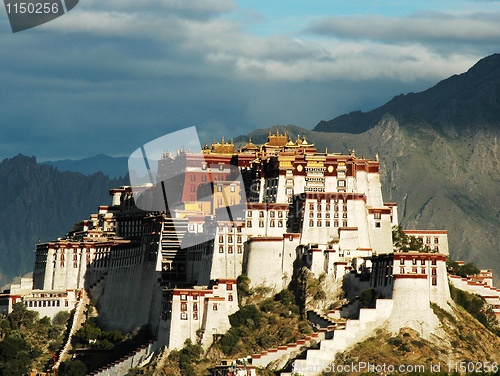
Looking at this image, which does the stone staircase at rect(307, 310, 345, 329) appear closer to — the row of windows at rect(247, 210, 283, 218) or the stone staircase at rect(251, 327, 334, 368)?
the stone staircase at rect(251, 327, 334, 368)

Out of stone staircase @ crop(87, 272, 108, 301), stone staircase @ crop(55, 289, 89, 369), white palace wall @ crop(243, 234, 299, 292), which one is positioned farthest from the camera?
stone staircase @ crop(87, 272, 108, 301)

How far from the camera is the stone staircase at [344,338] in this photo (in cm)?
10206

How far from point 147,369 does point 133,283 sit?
2359cm

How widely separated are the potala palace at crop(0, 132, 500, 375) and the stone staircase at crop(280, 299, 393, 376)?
11cm

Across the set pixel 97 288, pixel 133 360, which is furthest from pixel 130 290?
pixel 133 360

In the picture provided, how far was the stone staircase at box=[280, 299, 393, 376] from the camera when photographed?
102 m

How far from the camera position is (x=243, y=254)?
121938mm

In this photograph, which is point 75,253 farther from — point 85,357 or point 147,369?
point 147,369

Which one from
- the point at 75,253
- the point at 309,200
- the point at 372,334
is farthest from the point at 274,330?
the point at 75,253

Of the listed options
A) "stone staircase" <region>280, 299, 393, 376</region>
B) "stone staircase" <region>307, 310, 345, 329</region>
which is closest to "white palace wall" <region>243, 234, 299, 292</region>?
"stone staircase" <region>307, 310, 345, 329</region>

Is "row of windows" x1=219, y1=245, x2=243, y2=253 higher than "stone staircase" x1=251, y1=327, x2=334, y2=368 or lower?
higher

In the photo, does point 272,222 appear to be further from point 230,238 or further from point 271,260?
point 230,238

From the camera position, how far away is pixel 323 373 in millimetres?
Result: 101688

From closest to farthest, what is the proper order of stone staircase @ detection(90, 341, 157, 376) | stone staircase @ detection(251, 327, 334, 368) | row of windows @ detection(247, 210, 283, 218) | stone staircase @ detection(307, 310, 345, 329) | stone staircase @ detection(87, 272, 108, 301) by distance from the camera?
stone staircase @ detection(251, 327, 334, 368)
stone staircase @ detection(307, 310, 345, 329)
stone staircase @ detection(90, 341, 157, 376)
row of windows @ detection(247, 210, 283, 218)
stone staircase @ detection(87, 272, 108, 301)
